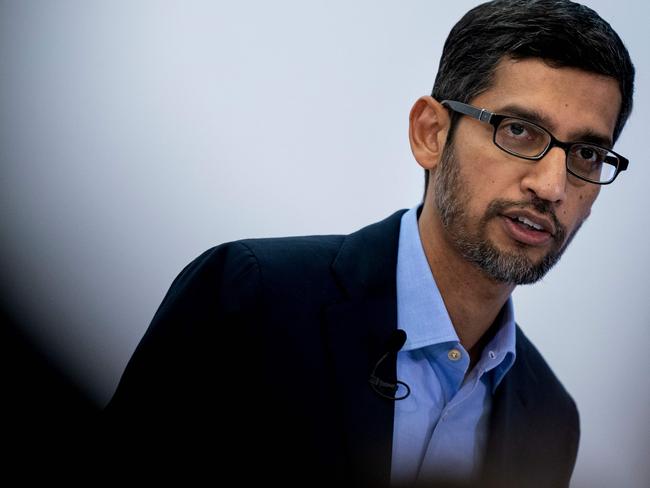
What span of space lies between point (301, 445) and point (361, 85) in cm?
80

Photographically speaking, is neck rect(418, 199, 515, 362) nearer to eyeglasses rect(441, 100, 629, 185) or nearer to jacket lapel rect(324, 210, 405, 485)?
jacket lapel rect(324, 210, 405, 485)

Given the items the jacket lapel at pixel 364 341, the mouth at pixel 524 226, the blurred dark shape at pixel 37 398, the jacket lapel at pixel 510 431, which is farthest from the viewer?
the blurred dark shape at pixel 37 398

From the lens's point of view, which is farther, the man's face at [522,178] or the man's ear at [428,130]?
the man's ear at [428,130]

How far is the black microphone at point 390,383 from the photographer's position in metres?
1.29

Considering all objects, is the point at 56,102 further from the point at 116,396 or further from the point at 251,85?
the point at 116,396

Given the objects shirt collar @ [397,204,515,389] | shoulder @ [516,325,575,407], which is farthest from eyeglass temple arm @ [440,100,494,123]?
shoulder @ [516,325,575,407]

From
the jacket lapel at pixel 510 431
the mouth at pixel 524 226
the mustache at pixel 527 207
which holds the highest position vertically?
the mustache at pixel 527 207

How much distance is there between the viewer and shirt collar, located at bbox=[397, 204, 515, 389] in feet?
4.59

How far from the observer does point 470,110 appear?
4.61ft

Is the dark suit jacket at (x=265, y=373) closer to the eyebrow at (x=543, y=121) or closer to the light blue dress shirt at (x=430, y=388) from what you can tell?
the light blue dress shirt at (x=430, y=388)

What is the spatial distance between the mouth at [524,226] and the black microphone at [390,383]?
11.1 inches

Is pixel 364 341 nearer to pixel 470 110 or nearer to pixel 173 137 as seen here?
pixel 470 110

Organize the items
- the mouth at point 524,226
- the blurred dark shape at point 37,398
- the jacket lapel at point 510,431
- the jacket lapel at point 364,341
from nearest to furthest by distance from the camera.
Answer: the jacket lapel at point 364,341 < the mouth at point 524,226 < the jacket lapel at point 510,431 < the blurred dark shape at point 37,398

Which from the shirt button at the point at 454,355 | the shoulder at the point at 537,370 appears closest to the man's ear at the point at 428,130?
the shirt button at the point at 454,355
